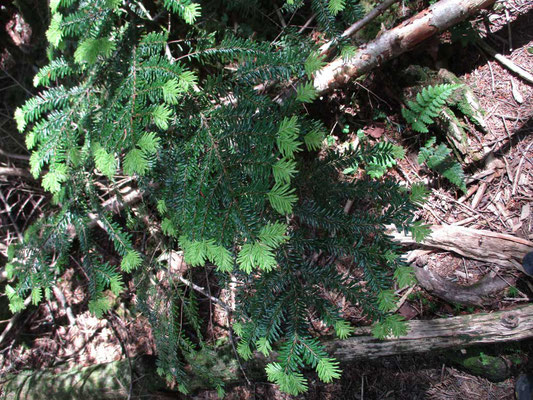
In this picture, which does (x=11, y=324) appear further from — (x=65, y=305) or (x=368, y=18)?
(x=368, y=18)

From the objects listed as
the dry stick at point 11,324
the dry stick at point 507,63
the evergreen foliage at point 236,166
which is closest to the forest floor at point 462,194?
the dry stick at point 507,63

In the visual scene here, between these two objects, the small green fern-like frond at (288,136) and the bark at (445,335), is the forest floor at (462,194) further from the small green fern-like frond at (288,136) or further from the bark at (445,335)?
the small green fern-like frond at (288,136)

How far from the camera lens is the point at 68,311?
3.37m

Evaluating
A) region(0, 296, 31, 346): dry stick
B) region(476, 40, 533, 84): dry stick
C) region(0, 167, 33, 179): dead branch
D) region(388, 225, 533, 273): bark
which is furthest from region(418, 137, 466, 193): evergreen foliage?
region(0, 296, 31, 346): dry stick

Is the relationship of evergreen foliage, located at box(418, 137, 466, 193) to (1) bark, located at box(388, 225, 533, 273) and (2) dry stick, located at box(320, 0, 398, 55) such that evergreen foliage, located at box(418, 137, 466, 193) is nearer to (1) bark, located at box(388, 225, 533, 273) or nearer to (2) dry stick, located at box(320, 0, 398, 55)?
(1) bark, located at box(388, 225, 533, 273)

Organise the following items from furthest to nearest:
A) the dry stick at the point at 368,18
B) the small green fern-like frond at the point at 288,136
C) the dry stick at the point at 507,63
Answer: the dry stick at the point at 507,63, the dry stick at the point at 368,18, the small green fern-like frond at the point at 288,136

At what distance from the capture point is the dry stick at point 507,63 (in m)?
2.58

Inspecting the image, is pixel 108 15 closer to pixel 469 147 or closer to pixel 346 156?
pixel 346 156

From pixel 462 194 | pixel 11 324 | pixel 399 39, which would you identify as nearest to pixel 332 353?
pixel 462 194

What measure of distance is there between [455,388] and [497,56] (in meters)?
2.43

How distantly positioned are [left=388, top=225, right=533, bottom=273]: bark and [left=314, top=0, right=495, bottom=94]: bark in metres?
1.16

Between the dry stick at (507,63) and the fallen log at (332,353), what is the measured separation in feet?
5.42

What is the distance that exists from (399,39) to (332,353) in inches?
84.7

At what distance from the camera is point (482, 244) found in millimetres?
2398
